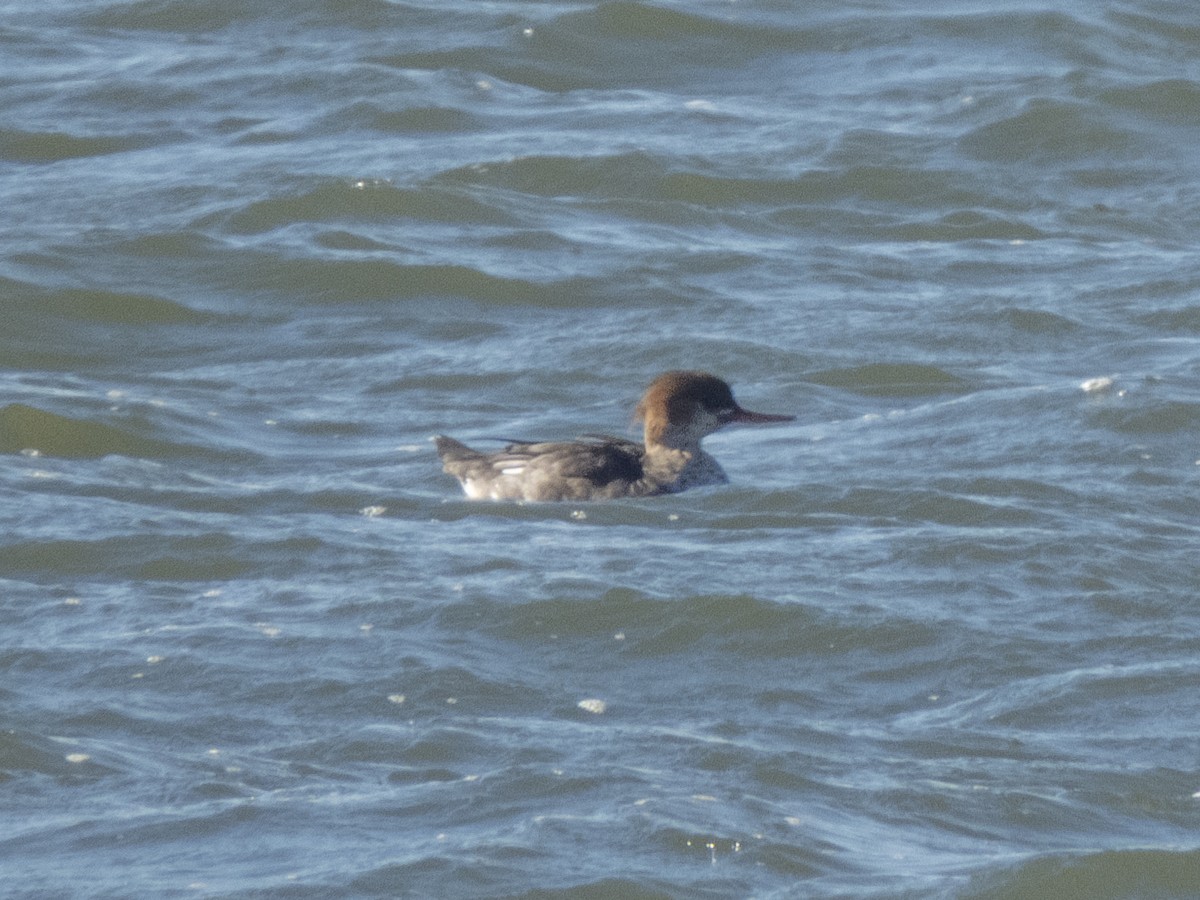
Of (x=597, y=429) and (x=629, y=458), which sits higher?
(x=629, y=458)

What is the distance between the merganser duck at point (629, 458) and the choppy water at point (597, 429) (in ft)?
0.46

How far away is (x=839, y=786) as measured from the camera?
6.64 meters

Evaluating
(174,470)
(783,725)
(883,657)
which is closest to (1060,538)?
(883,657)

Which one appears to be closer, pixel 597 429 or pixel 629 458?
pixel 629 458

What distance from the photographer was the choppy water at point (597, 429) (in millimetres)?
6484

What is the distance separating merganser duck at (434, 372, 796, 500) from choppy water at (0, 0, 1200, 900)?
0.14m

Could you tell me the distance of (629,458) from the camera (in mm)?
10438

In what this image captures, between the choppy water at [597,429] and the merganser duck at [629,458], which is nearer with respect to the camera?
the choppy water at [597,429]

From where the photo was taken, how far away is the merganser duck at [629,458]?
32.5 feet

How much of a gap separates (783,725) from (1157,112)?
987 cm

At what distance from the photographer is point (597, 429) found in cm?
1134

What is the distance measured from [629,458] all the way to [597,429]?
93cm

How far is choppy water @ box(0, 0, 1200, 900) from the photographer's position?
6.48m

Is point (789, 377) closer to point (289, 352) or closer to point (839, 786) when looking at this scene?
point (289, 352)
